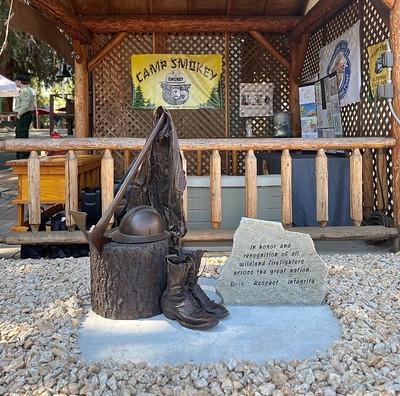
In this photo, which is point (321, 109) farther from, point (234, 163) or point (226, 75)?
point (226, 75)

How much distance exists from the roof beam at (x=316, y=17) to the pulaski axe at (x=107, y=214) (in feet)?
13.6

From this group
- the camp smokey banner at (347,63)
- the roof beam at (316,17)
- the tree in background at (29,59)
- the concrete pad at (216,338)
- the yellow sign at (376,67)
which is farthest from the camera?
the tree in background at (29,59)

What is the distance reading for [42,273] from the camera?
164 inches

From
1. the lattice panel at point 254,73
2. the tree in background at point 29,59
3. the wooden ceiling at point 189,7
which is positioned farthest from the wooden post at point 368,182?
the tree in background at point 29,59

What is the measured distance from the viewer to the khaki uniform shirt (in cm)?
1023

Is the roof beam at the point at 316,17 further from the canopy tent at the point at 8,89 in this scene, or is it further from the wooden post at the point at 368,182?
the canopy tent at the point at 8,89

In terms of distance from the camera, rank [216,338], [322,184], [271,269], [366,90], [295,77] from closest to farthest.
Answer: [216,338] → [271,269] → [322,184] → [366,90] → [295,77]

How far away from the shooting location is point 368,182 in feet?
18.2

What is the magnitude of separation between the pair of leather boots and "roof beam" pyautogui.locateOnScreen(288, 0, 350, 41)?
4.59 m

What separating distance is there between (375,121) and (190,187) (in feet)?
7.08

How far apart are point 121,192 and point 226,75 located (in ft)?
20.9

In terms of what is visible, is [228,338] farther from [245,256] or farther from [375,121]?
[375,121]

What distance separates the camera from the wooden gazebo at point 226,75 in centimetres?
481

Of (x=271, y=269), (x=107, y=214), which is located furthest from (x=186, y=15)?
(x=107, y=214)
